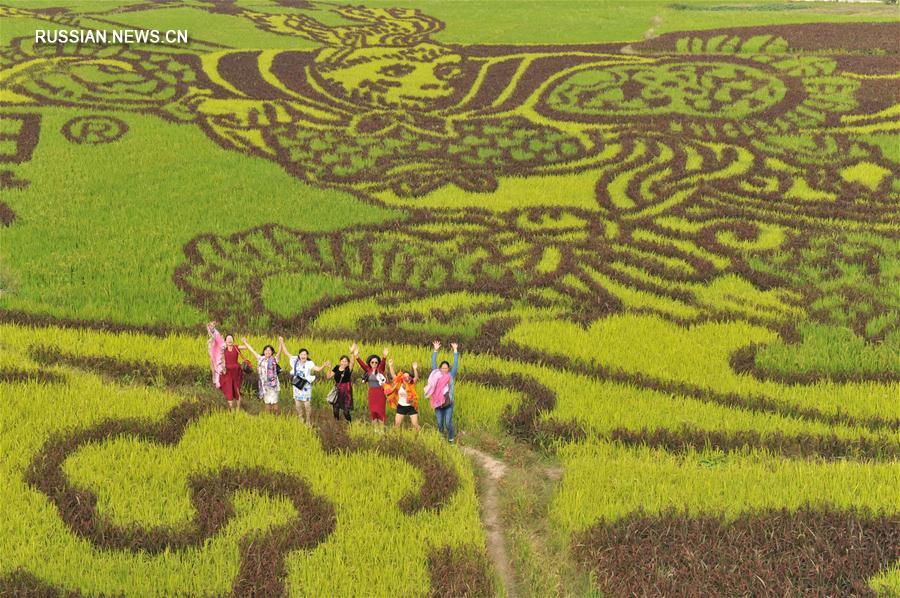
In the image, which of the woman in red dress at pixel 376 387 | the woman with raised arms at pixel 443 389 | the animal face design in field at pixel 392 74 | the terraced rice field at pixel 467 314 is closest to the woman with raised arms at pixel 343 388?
the woman in red dress at pixel 376 387

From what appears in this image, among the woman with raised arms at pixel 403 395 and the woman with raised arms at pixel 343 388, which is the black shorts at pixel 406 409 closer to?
the woman with raised arms at pixel 403 395

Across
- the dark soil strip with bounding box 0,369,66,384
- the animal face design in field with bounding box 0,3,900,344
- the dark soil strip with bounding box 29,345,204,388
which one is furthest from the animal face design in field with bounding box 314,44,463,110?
the dark soil strip with bounding box 0,369,66,384

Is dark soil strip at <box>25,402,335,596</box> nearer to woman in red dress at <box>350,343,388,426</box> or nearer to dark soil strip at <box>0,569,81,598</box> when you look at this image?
dark soil strip at <box>0,569,81,598</box>

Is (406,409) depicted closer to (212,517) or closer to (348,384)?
(348,384)

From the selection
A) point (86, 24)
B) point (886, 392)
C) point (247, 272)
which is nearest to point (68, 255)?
point (247, 272)

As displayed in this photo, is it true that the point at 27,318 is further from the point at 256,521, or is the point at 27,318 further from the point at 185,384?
the point at 256,521

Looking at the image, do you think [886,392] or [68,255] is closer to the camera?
[886,392]
